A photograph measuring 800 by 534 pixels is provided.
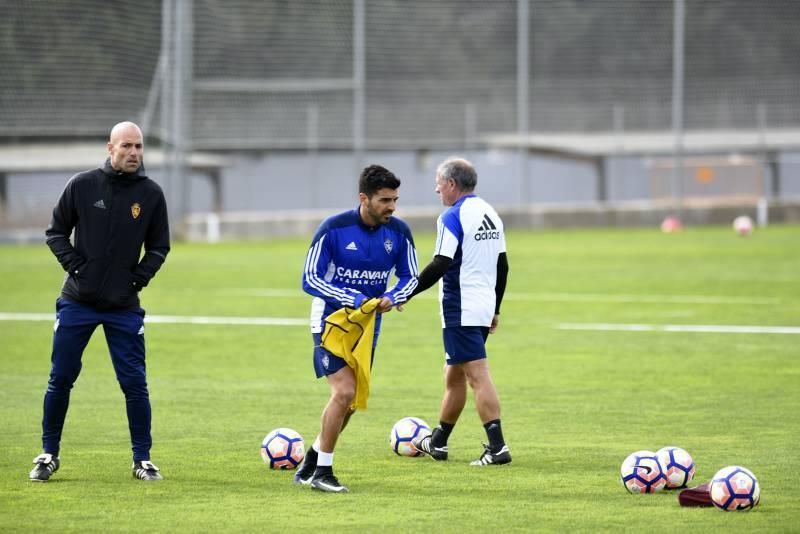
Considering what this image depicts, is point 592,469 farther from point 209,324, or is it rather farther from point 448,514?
point 209,324

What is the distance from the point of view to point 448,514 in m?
7.59

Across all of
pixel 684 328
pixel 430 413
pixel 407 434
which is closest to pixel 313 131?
pixel 684 328

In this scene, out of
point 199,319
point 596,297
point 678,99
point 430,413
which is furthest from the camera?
point 678,99

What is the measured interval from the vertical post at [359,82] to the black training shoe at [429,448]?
1014 inches

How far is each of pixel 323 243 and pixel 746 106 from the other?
3259 centimetres

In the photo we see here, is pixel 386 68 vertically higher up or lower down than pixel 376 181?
higher up

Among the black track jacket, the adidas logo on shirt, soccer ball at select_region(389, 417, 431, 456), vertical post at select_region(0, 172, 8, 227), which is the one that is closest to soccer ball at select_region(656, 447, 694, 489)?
soccer ball at select_region(389, 417, 431, 456)

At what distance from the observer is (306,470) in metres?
8.57

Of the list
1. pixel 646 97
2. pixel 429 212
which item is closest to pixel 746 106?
pixel 646 97

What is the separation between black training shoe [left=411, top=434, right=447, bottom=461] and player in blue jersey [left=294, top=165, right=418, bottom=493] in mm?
1119

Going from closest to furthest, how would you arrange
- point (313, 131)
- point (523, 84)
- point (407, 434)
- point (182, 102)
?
point (407, 434), point (182, 102), point (313, 131), point (523, 84)

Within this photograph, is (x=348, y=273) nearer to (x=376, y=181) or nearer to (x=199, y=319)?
(x=376, y=181)

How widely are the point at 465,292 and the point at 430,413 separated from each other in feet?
6.86

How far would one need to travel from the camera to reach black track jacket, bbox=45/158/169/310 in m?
8.52
